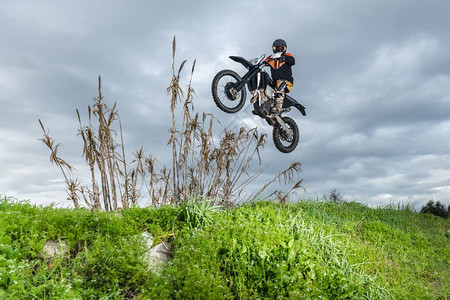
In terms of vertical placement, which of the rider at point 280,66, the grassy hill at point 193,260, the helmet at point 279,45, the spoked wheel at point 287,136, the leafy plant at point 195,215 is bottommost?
the grassy hill at point 193,260

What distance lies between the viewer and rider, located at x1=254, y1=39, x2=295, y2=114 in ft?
27.4

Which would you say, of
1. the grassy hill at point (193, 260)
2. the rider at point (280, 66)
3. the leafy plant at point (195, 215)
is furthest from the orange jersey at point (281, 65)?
the leafy plant at point (195, 215)

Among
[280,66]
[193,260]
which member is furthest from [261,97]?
[193,260]

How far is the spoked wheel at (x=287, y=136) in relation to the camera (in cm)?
906

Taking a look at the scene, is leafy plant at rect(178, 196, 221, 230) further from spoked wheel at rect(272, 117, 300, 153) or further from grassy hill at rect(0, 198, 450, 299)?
spoked wheel at rect(272, 117, 300, 153)

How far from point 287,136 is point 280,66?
1757 millimetres

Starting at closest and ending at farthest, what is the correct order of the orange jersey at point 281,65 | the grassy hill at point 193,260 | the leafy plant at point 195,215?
the grassy hill at point 193,260
the leafy plant at point 195,215
the orange jersey at point 281,65

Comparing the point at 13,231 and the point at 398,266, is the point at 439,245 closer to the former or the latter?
the point at 398,266

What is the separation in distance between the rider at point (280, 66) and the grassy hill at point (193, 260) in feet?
10.1

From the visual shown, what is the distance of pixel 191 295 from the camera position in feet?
13.9

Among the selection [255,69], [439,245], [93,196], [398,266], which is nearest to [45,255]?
[93,196]

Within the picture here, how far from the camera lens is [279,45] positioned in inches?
331

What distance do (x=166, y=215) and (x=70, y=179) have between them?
9.01ft

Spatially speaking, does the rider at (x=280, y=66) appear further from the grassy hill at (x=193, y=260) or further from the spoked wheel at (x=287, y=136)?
the grassy hill at (x=193, y=260)
